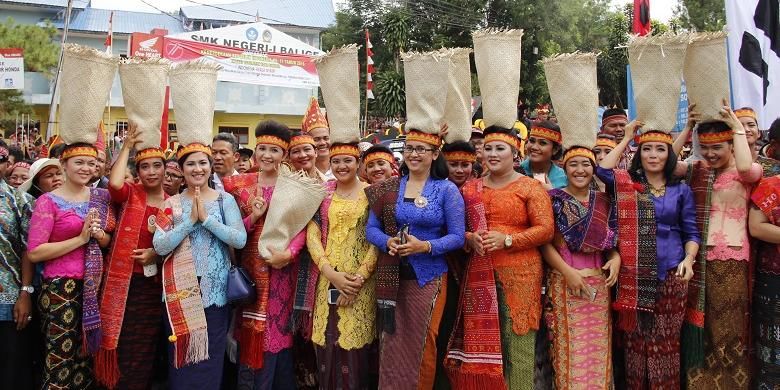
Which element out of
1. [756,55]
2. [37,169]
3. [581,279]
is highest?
[756,55]

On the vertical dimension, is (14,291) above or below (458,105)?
below

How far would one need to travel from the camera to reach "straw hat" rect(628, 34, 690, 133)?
3857 millimetres

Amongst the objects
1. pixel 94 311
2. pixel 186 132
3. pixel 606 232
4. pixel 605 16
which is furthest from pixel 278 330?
pixel 605 16

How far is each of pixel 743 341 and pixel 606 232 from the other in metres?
1.09

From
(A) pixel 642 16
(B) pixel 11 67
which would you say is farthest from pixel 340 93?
(B) pixel 11 67

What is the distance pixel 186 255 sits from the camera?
153 inches

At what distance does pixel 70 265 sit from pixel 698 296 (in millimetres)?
3840

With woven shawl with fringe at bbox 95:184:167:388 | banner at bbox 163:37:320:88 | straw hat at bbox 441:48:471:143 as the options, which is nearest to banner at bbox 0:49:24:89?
banner at bbox 163:37:320:88

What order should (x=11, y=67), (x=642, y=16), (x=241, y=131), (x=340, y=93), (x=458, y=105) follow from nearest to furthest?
(x=340, y=93) < (x=458, y=105) < (x=642, y=16) < (x=11, y=67) < (x=241, y=131)

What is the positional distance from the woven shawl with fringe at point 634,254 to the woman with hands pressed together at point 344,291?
1.51 meters

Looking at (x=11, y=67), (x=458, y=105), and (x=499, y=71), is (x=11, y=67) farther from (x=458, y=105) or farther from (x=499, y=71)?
(x=499, y=71)

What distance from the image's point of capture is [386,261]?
373 centimetres

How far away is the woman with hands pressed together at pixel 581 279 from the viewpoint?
12.4 ft

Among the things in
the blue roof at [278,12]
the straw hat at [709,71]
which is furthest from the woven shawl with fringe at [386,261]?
the blue roof at [278,12]
